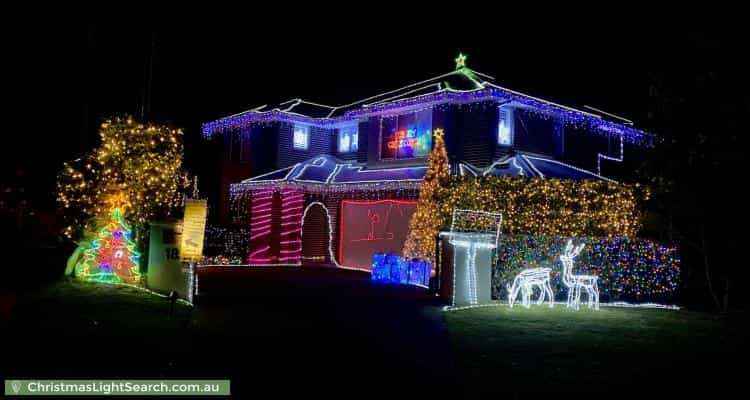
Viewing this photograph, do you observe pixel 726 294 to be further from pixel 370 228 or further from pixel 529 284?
pixel 370 228

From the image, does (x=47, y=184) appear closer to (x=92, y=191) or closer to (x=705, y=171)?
(x=92, y=191)

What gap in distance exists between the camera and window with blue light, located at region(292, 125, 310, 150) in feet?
85.4

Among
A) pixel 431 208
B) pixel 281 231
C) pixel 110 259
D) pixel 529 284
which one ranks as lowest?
pixel 529 284

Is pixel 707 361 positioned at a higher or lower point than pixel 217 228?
lower

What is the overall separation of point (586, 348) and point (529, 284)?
4842 millimetres

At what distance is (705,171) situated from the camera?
47.0 feet

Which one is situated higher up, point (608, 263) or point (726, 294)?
point (608, 263)

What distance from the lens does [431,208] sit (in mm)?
Answer: 17000

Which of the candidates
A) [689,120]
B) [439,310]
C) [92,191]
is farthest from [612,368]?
[92,191]

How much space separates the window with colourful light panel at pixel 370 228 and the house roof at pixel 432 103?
11.4 ft

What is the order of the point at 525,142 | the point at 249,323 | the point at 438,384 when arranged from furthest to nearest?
1. the point at 525,142
2. the point at 249,323
3. the point at 438,384

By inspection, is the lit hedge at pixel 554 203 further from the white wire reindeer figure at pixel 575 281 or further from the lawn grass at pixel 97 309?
the lawn grass at pixel 97 309

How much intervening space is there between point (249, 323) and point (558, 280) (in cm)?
825

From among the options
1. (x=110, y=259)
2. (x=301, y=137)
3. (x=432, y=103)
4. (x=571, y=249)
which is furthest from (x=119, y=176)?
(x=571, y=249)
